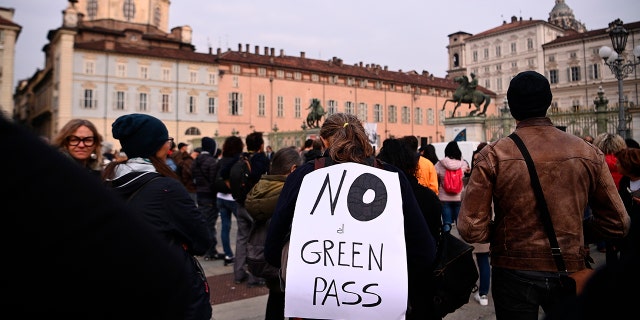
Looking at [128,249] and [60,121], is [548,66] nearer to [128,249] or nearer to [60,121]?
[60,121]

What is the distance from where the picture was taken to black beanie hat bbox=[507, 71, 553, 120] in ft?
8.61

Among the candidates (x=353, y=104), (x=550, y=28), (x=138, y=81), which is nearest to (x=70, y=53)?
(x=138, y=81)

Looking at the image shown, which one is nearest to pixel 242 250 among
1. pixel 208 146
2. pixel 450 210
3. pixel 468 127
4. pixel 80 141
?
pixel 208 146

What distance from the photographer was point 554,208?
2457 millimetres

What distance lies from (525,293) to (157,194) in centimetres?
208

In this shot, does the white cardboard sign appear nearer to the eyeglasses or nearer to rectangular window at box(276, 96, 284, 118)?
the eyeglasses

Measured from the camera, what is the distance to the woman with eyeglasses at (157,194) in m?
2.26

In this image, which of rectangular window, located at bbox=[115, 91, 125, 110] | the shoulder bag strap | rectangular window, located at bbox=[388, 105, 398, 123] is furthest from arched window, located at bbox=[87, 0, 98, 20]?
the shoulder bag strap

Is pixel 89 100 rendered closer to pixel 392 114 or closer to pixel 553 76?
pixel 392 114

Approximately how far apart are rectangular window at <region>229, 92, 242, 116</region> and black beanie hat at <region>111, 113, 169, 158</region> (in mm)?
44773

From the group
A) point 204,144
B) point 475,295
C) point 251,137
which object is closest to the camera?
point 475,295

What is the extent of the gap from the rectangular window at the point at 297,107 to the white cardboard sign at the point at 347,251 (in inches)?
1885

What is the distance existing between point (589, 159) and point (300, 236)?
66.7 inches

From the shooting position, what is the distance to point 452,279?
2762mm
